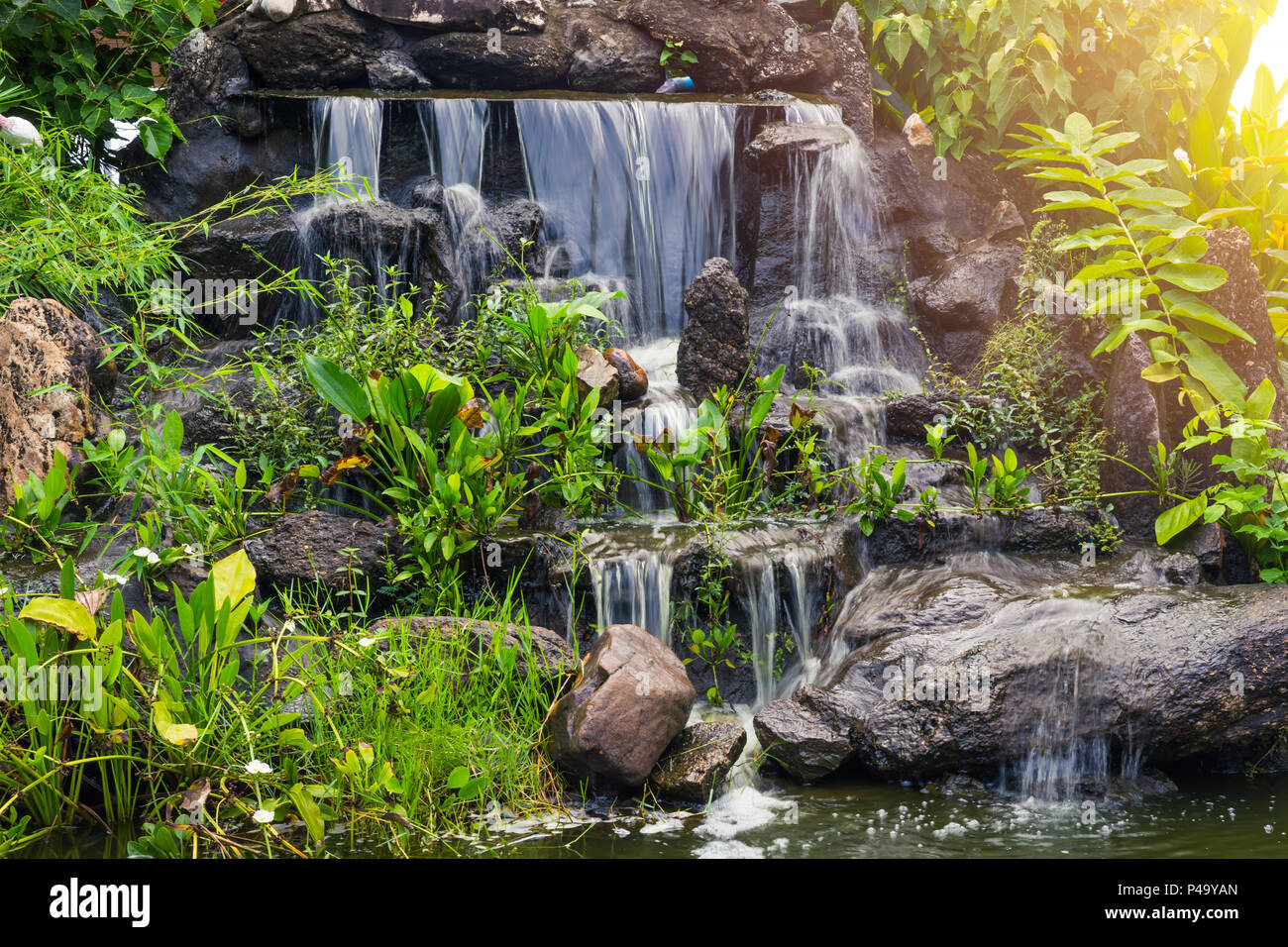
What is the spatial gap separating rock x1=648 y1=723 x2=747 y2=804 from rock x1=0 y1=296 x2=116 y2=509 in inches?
140

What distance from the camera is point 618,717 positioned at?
147 inches

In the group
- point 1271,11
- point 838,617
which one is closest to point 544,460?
point 838,617

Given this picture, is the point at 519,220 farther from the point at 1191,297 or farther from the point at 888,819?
the point at 888,819

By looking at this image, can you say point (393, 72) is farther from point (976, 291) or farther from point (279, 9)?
point (976, 291)

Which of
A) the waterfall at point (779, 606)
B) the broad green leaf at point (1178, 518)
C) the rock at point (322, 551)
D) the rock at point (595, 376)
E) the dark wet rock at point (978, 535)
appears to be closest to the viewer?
the rock at point (322, 551)

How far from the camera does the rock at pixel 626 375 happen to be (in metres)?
5.90

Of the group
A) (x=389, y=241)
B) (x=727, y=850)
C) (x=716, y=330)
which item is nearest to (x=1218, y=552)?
(x=716, y=330)

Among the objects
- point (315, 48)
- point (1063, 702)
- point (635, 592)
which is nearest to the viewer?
point (1063, 702)

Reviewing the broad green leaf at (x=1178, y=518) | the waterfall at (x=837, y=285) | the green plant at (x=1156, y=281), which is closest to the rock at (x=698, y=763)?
the broad green leaf at (x=1178, y=518)

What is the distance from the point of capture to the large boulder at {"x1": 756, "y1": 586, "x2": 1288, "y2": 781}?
13.2 ft

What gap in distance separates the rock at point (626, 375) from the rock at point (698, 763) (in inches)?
97.8

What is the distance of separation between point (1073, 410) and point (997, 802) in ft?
10.4

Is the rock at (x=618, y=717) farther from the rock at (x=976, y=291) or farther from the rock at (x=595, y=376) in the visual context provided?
the rock at (x=976, y=291)

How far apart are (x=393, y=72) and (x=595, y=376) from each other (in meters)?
4.72
